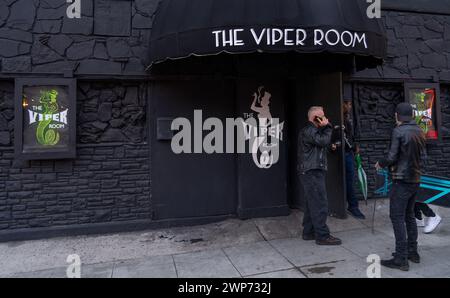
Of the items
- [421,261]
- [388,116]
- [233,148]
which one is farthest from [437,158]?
[233,148]

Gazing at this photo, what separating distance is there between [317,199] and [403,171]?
1221 mm

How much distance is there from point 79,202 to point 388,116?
6005 mm

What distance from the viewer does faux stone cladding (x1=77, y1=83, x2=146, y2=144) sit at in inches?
222

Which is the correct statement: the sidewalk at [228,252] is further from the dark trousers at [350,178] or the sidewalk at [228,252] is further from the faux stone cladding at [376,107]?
the faux stone cladding at [376,107]

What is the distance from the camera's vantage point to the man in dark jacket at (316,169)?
469 cm

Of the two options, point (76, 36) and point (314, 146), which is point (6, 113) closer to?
point (76, 36)

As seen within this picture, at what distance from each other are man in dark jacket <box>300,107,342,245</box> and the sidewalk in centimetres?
28

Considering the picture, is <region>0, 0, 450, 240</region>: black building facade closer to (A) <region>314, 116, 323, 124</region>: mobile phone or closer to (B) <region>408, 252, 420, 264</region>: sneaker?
(A) <region>314, 116, 323, 124</region>: mobile phone

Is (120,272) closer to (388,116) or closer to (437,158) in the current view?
(388,116)

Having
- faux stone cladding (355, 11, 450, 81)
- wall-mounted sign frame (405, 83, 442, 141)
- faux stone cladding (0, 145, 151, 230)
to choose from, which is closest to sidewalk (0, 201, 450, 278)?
faux stone cladding (0, 145, 151, 230)

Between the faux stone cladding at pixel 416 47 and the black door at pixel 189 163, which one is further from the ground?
the faux stone cladding at pixel 416 47

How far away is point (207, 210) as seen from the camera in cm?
593

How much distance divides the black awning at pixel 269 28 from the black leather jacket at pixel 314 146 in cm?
104

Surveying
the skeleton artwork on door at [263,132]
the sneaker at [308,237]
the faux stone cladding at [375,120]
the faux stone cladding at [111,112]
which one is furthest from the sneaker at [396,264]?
the faux stone cladding at [111,112]
